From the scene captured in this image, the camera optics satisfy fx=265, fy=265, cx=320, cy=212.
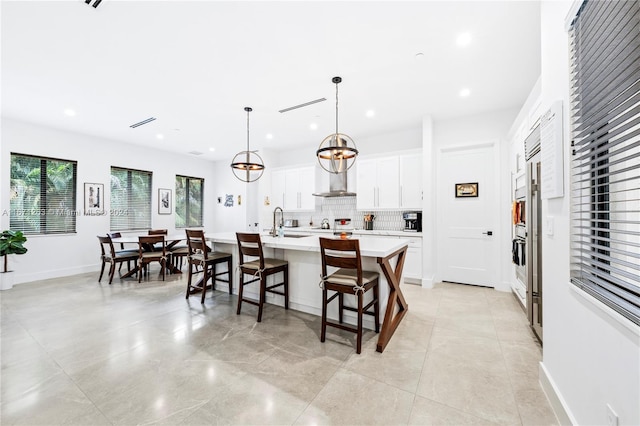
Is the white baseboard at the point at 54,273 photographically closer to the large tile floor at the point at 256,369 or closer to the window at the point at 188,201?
the large tile floor at the point at 256,369

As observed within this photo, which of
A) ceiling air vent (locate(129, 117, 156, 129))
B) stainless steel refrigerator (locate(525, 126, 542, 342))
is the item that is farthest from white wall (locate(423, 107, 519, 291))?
ceiling air vent (locate(129, 117, 156, 129))

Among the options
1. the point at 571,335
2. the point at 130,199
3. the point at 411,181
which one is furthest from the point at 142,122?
the point at 571,335

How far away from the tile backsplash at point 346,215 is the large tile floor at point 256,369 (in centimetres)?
227

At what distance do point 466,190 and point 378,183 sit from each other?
5.01 ft

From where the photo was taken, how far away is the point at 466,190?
4508 mm

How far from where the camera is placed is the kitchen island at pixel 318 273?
2.59m

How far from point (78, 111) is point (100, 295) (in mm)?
2983

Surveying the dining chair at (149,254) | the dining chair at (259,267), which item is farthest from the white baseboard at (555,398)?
the dining chair at (149,254)

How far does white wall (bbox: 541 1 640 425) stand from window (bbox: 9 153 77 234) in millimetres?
7497

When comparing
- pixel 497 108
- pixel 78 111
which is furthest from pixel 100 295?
pixel 497 108

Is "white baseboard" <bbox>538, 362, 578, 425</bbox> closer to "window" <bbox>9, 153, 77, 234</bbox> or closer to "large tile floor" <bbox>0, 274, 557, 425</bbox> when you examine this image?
"large tile floor" <bbox>0, 274, 557, 425</bbox>

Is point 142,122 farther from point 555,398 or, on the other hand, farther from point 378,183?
point 555,398

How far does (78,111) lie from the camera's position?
170 inches

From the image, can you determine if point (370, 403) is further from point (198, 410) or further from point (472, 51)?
point (472, 51)
